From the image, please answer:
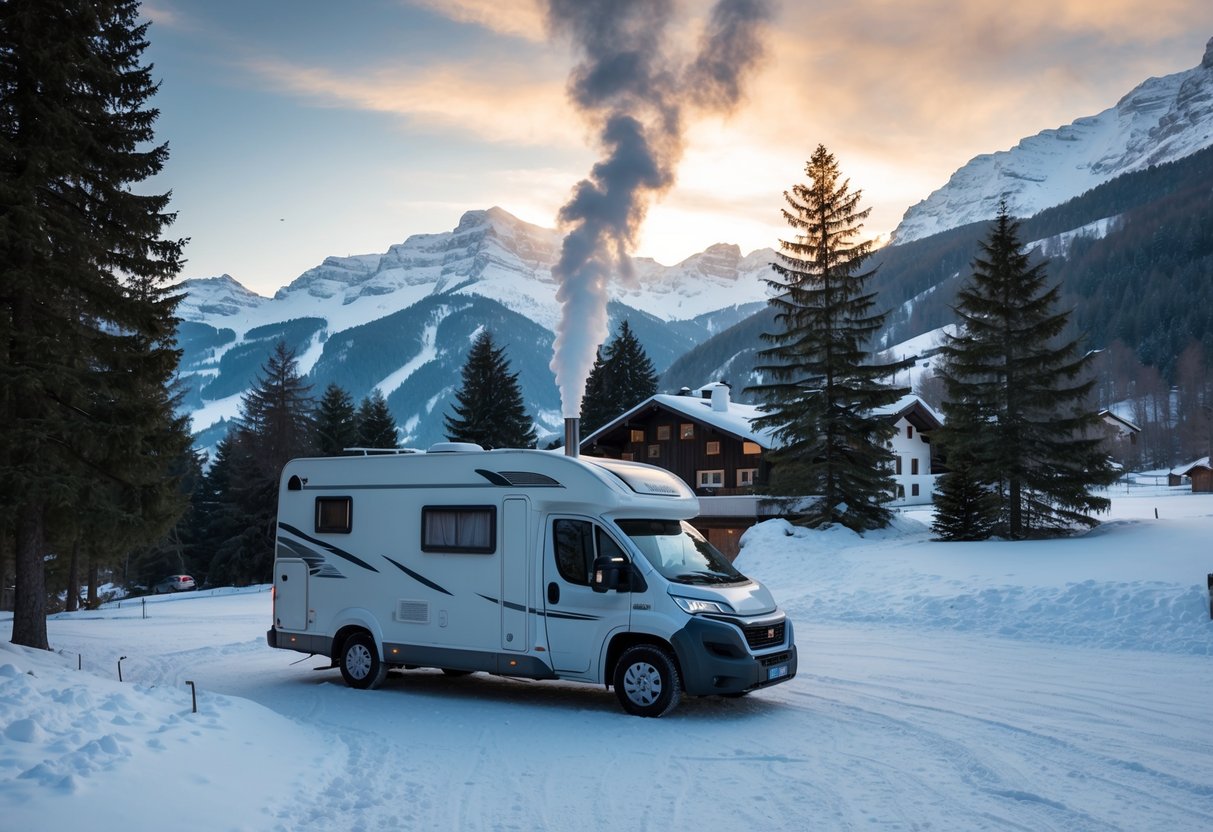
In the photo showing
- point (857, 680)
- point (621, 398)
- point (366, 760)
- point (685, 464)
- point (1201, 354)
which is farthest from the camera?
point (1201, 354)

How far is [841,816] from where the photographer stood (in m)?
6.54

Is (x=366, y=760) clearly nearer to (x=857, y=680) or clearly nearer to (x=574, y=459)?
(x=574, y=459)

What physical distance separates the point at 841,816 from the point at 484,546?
5.94m

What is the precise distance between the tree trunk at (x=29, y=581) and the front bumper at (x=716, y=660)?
10914 mm

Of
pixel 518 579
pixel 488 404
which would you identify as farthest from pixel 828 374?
pixel 488 404

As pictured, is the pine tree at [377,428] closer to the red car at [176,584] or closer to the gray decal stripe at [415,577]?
the red car at [176,584]

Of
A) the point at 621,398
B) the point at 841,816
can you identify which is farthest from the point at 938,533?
the point at 621,398

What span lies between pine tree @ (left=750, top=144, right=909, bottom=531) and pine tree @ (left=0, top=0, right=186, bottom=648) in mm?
17217

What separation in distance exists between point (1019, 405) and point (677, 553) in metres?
17.3

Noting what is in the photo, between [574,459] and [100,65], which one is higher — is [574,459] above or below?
below

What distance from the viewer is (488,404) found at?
53062 mm

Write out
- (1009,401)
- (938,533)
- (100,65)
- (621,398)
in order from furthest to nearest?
(621,398) → (938,533) → (1009,401) → (100,65)

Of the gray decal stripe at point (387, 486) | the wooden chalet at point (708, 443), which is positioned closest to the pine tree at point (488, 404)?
the wooden chalet at point (708, 443)

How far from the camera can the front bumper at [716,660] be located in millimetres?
9758
